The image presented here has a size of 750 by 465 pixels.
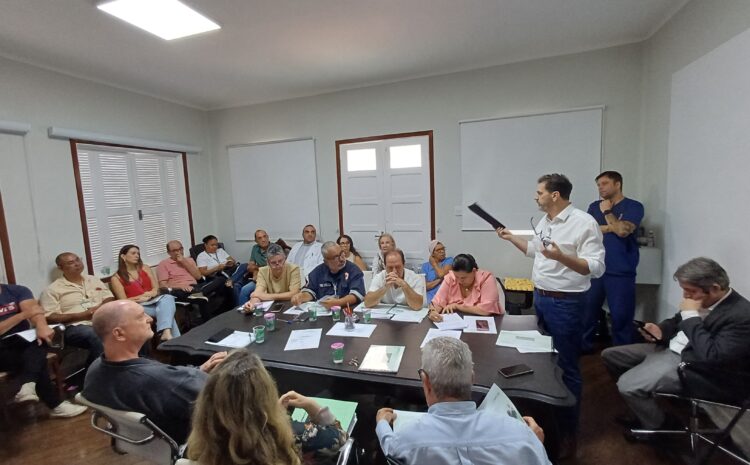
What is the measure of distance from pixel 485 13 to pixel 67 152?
428 cm

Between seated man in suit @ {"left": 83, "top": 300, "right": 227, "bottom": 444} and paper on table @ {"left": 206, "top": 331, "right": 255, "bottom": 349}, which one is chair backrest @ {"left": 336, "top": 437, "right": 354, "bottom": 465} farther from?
paper on table @ {"left": 206, "top": 331, "right": 255, "bottom": 349}

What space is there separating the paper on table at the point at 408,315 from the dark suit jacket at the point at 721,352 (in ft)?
4.73

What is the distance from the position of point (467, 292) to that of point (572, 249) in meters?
0.76

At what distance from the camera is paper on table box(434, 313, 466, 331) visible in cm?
213

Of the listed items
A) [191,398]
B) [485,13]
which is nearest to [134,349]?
[191,398]

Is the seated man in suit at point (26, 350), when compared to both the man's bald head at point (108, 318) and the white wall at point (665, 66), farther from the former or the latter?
the white wall at point (665, 66)

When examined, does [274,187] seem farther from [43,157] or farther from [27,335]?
[27,335]

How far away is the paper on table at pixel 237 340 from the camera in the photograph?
2055 millimetres

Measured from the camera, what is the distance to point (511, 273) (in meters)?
4.16

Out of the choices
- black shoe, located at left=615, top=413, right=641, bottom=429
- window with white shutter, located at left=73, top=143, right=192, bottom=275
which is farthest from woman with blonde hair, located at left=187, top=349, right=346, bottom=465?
window with white shutter, located at left=73, top=143, right=192, bottom=275

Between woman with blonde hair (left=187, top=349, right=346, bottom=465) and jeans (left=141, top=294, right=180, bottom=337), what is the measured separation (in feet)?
9.59

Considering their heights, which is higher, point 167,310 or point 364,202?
point 364,202

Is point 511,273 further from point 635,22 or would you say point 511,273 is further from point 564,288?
point 635,22

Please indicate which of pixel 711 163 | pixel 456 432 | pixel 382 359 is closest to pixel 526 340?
pixel 382 359
